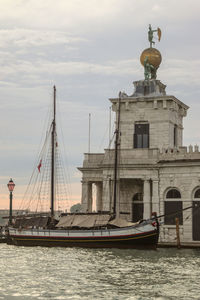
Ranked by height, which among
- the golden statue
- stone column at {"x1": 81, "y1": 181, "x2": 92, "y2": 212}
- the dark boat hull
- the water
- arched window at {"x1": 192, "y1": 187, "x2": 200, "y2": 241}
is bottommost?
the water

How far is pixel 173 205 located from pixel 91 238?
326 inches

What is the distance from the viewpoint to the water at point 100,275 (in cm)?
2442

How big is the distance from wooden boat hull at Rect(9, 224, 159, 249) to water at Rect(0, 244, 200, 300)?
2.18 meters

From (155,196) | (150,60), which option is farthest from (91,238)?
(150,60)

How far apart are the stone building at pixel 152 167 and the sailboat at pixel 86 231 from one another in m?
2.74

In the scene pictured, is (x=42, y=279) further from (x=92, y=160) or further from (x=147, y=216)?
(x=92, y=160)

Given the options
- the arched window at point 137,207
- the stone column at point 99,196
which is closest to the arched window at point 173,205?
the arched window at point 137,207

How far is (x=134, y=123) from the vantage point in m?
55.3

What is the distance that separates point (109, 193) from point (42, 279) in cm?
2458

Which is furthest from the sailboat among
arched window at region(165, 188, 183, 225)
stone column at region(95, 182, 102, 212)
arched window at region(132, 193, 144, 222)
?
stone column at region(95, 182, 102, 212)

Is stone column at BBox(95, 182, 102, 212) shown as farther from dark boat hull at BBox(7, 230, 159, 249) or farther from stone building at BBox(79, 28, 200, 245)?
dark boat hull at BBox(7, 230, 159, 249)

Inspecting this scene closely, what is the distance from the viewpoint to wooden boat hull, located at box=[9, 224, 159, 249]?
44906 mm

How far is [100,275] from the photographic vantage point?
29.6 metres

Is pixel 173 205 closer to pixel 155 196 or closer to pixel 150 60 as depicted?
pixel 155 196
